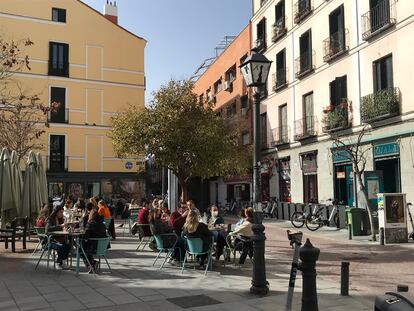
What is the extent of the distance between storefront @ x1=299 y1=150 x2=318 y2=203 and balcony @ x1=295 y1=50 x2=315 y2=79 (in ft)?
14.6

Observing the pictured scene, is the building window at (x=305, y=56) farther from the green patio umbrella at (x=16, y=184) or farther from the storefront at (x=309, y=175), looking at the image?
the green patio umbrella at (x=16, y=184)

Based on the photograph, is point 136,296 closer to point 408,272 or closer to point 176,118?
point 408,272

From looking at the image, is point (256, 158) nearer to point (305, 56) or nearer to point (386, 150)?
point (386, 150)

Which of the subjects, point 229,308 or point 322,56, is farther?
point 322,56

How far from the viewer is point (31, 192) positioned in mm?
14297

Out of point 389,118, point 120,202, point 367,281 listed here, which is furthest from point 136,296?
point 120,202

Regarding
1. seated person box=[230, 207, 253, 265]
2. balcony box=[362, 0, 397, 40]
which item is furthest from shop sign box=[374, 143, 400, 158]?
seated person box=[230, 207, 253, 265]

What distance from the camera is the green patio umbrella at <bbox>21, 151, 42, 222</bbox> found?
45.4ft

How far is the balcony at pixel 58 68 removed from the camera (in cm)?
3578

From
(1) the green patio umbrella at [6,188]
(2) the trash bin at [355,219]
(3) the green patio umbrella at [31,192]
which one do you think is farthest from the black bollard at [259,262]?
(2) the trash bin at [355,219]

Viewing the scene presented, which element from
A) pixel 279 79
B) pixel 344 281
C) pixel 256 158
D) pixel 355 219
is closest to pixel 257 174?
pixel 256 158

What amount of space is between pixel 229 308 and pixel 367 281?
3.68m

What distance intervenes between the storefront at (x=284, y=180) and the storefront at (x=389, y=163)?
8849 millimetres

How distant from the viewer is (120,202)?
101 ft
